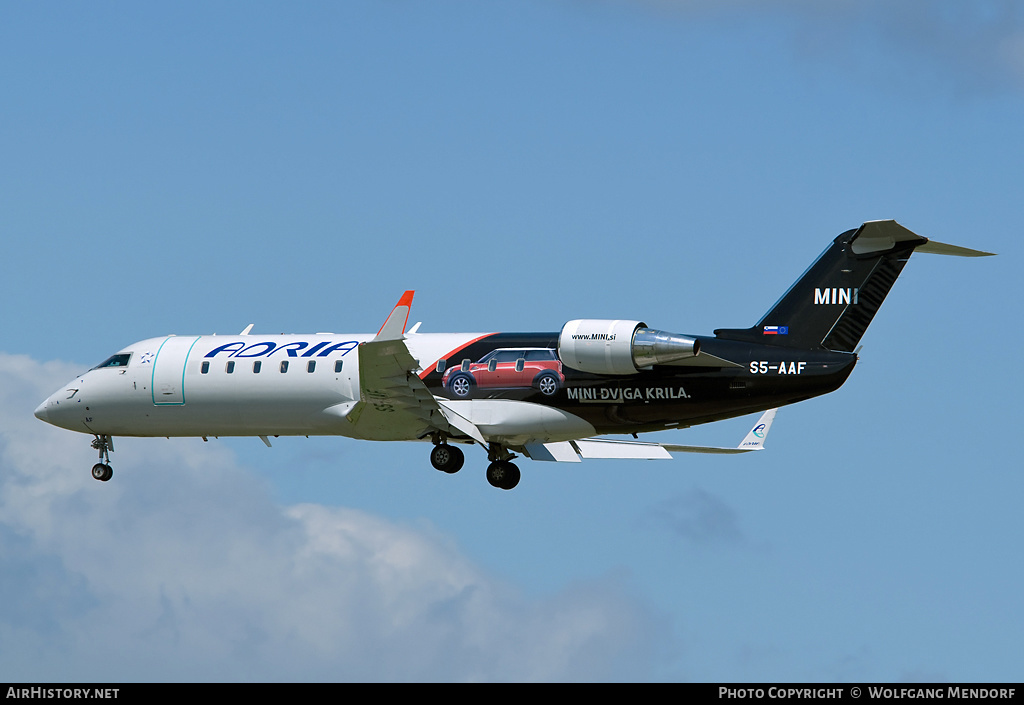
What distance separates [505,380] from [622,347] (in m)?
3.06

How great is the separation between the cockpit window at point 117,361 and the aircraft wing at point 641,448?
34.3 feet

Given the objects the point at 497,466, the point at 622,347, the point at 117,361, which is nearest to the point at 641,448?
the point at 497,466

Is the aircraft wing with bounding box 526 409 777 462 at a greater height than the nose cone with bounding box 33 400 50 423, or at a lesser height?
lesser

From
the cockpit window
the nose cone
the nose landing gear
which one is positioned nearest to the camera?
the nose landing gear

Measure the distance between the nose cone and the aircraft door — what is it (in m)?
3.51

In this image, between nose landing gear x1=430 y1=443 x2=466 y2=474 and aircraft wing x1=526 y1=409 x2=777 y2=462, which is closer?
nose landing gear x1=430 y1=443 x2=466 y2=474

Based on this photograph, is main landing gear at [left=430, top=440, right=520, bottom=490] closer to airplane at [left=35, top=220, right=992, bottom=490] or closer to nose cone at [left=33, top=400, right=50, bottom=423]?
airplane at [left=35, top=220, right=992, bottom=490]

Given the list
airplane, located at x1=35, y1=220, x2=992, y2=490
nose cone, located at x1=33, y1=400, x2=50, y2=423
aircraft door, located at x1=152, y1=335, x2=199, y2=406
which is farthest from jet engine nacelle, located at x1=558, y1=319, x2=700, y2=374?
nose cone, located at x1=33, y1=400, x2=50, y2=423

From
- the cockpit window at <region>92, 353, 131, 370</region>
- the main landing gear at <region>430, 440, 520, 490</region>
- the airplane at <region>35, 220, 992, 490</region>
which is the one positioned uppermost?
the cockpit window at <region>92, 353, 131, 370</region>

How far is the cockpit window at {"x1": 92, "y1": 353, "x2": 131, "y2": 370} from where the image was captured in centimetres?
3653

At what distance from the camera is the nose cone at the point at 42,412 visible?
37375 mm

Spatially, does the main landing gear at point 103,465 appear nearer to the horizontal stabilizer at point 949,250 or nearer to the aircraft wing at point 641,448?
the aircraft wing at point 641,448

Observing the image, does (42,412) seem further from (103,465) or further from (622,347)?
(622,347)
